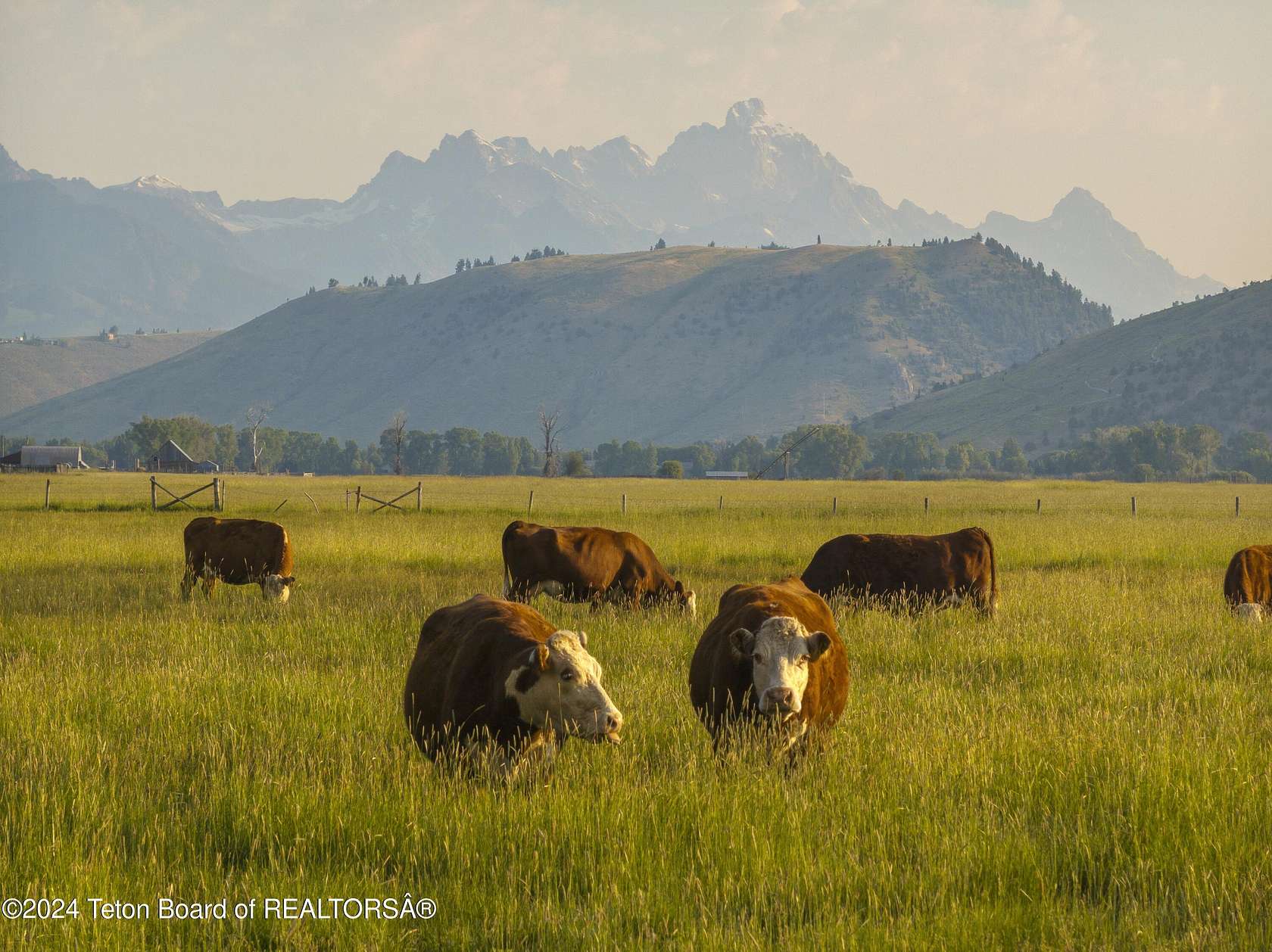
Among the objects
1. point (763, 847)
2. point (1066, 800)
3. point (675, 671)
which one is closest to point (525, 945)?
point (763, 847)

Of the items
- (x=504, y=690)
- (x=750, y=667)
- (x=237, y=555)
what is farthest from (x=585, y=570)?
(x=504, y=690)

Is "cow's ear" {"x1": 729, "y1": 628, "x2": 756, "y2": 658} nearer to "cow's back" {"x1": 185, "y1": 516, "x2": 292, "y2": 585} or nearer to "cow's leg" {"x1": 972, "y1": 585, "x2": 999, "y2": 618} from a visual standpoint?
"cow's leg" {"x1": 972, "y1": 585, "x2": 999, "y2": 618}

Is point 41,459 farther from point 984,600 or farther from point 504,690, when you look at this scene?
point 504,690

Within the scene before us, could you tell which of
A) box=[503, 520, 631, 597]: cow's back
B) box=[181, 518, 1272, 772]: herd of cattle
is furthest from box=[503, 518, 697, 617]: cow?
box=[181, 518, 1272, 772]: herd of cattle

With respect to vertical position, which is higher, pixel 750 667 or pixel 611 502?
pixel 611 502

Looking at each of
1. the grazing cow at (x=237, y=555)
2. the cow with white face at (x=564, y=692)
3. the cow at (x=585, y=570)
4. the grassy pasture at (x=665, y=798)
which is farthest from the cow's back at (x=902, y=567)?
the cow with white face at (x=564, y=692)

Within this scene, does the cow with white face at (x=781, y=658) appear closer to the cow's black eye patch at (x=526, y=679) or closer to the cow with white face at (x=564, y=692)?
the cow with white face at (x=564, y=692)

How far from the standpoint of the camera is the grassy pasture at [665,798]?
6.19m

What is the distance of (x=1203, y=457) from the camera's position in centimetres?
17550

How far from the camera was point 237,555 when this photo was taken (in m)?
19.5

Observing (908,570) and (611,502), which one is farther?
(611,502)

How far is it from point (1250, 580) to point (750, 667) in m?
12.6

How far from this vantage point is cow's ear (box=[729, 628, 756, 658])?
26.8 feet

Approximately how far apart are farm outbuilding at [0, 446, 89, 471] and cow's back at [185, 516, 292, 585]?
145m
